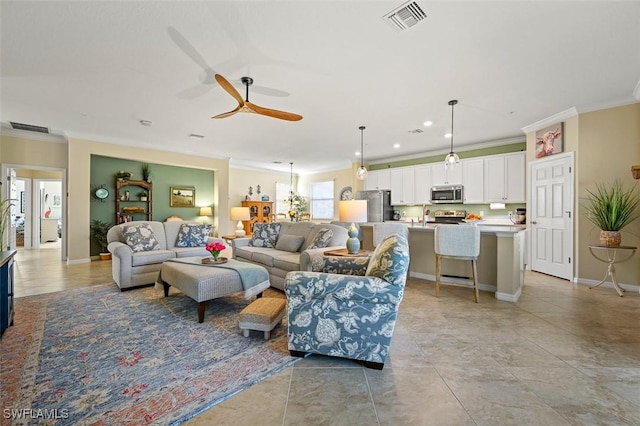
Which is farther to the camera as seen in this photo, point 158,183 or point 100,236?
point 158,183

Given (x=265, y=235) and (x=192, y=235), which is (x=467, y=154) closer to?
(x=265, y=235)

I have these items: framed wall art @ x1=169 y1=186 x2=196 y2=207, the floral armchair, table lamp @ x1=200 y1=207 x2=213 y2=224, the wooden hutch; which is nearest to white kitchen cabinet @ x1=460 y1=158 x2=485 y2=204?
the floral armchair

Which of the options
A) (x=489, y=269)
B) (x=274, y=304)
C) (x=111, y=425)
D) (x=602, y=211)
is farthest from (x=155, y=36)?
(x=602, y=211)

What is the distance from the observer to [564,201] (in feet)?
14.4

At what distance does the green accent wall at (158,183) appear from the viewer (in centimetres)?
606

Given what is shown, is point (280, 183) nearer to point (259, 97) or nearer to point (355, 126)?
point (355, 126)

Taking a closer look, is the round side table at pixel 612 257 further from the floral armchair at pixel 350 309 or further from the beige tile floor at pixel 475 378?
the floral armchair at pixel 350 309

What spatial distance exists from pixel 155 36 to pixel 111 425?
2868 mm

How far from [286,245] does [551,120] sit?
4860 mm

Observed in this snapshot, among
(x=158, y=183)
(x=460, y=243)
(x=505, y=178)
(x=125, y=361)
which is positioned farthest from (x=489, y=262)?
(x=158, y=183)

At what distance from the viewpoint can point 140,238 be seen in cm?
416

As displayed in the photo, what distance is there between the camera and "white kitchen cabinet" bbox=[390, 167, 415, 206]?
23.7 feet

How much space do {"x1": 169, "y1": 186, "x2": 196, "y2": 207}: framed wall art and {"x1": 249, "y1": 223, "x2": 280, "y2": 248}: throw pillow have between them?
3589mm

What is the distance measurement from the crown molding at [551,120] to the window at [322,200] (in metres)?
5.60
